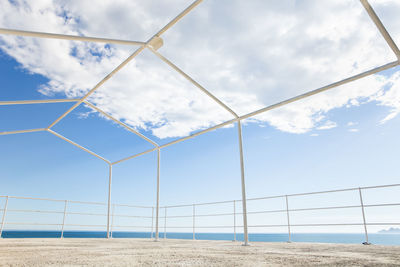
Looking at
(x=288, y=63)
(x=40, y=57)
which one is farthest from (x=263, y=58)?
(x=40, y=57)

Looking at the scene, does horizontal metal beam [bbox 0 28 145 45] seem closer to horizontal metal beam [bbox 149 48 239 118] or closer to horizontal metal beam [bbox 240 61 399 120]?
horizontal metal beam [bbox 149 48 239 118]

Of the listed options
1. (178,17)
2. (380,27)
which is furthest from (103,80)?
(380,27)

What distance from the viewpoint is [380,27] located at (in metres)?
3.34

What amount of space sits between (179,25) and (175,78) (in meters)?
1.54

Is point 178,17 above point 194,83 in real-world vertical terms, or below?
above

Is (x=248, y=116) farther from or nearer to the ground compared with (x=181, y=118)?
nearer to the ground

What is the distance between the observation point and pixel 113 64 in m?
5.16

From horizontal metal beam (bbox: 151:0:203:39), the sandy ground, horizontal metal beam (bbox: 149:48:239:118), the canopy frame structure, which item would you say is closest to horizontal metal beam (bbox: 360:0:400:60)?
the canopy frame structure

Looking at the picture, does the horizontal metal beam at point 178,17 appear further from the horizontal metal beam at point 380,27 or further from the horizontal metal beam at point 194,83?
the horizontal metal beam at point 380,27

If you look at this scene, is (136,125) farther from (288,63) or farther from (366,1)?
(366,1)

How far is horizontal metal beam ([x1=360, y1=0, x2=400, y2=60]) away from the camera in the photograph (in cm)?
318

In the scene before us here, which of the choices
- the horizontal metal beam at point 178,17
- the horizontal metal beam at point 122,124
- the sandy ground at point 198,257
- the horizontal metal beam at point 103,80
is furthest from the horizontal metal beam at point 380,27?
Answer: the horizontal metal beam at point 122,124

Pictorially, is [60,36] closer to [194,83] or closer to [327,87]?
[194,83]

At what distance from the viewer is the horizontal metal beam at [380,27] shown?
3184mm
